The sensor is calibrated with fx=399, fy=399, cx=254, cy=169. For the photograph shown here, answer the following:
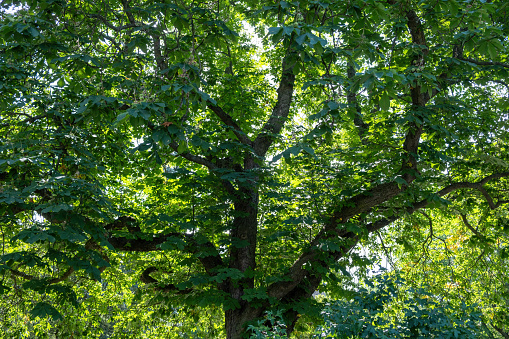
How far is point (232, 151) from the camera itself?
6176 mm

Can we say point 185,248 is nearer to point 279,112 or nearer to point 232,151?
point 232,151

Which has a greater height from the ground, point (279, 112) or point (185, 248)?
point (279, 112)

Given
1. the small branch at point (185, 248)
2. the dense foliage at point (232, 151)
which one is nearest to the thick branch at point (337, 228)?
the dense foliage at point (232, 151)

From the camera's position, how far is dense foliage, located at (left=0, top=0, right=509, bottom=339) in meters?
4.36

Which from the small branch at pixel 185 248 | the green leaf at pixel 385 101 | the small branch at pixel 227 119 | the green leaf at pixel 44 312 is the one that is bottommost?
the green leaf at pixel 44 312

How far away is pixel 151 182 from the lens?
684 cm

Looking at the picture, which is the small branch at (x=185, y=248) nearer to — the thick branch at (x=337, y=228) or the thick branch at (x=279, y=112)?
the thick branch at (x=337, y=228)

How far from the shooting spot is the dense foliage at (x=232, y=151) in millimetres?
4363

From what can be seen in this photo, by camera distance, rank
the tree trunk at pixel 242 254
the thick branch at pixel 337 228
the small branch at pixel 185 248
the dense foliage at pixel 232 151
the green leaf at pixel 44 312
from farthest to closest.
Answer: the tree trunk at pixel 242 254
the small branch at pixel 185 248
the thick branch at pixel 337 228
the green leaf at pixel 44 312
the dense foliage at pixel 232 151

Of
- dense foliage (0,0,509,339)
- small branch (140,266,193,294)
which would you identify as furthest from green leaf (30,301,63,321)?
small branch (140,266,193,294)

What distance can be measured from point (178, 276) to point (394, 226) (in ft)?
18.4

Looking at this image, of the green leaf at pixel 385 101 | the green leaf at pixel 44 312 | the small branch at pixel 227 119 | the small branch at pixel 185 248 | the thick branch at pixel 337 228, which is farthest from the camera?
the small branch at pixel 227 119

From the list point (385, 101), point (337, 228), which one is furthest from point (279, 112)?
point (385, 101)

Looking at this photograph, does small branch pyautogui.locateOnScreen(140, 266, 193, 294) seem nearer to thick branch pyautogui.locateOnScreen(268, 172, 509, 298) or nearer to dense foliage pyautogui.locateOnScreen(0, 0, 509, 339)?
dense foliage pyautogui.locateOnScreen(0, 0, 509, 339)
